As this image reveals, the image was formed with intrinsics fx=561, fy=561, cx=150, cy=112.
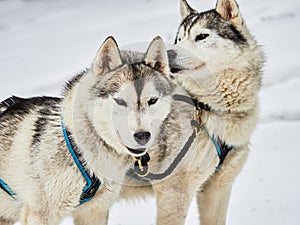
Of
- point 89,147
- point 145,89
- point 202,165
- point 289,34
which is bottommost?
point 289,34

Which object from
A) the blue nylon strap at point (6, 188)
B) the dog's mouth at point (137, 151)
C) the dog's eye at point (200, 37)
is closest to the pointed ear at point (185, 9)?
the dog's eye at point (200, 37)

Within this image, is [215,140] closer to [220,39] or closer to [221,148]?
[221,148]

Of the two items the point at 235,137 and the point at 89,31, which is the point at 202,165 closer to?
the point at 235,137

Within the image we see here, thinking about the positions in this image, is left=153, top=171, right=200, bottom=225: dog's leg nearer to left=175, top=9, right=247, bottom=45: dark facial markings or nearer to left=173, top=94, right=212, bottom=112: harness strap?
left=173, top=94, right=212, bottom=112: harness strap

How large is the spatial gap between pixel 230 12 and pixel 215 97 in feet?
2.04

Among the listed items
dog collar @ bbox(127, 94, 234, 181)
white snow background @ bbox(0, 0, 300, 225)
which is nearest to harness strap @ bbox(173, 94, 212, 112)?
dog collar @ bbox(127, 94, 234, 181)

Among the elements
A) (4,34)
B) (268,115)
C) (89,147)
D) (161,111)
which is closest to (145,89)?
(161,111)

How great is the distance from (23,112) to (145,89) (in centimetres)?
83

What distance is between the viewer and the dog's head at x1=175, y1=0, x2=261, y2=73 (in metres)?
3.91

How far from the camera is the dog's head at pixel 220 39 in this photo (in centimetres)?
391

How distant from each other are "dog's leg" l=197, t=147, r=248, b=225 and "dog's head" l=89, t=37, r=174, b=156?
0.70 meters

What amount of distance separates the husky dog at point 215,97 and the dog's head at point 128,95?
1.30 ft

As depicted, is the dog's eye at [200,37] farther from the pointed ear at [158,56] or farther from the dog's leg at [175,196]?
the dog's leg at [175,196]

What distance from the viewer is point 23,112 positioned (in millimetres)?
3607
